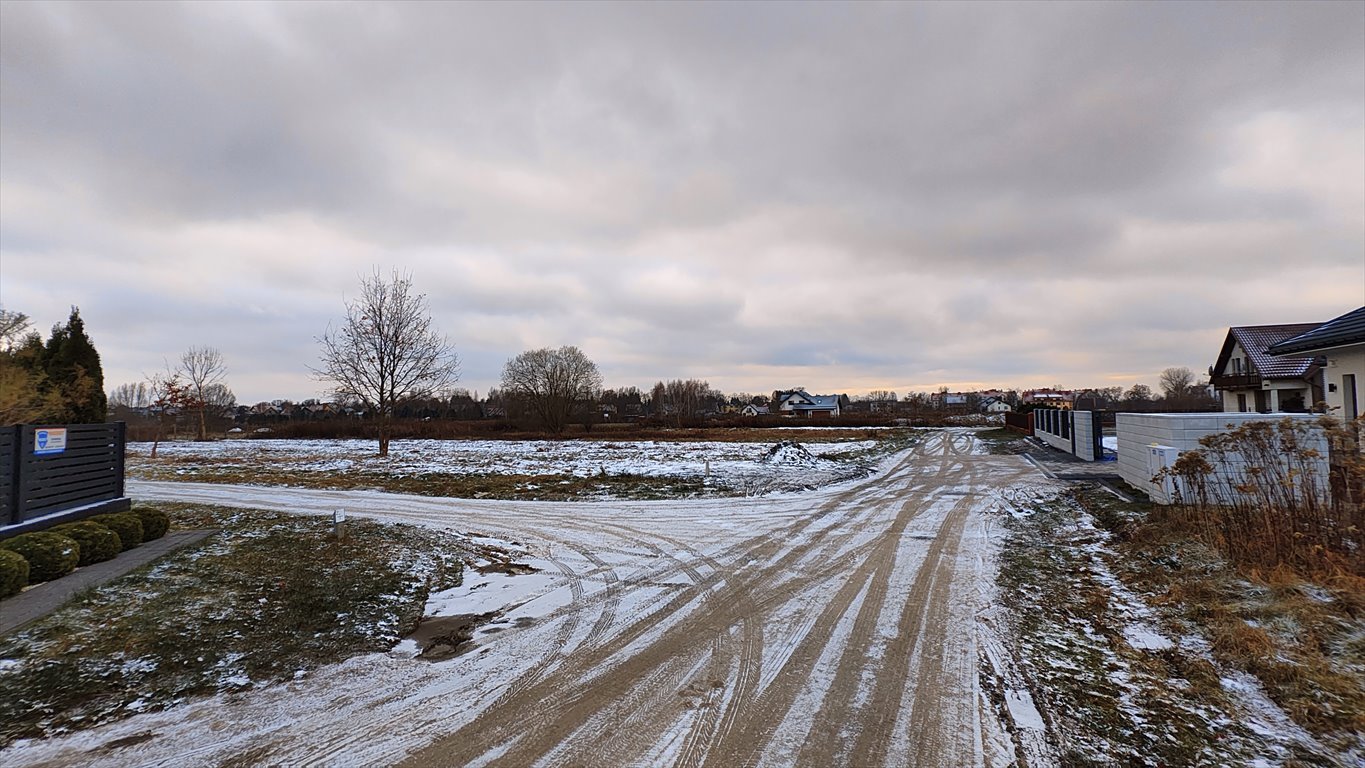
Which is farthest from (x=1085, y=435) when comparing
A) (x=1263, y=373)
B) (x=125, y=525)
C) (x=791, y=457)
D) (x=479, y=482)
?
(x=125, y=525)

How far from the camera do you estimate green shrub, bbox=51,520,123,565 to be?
7.80m

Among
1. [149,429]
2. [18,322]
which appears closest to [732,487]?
[18,322]

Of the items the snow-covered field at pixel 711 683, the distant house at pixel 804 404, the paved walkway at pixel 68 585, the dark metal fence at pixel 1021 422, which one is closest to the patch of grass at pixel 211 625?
the paved walkway at pixel 68 585

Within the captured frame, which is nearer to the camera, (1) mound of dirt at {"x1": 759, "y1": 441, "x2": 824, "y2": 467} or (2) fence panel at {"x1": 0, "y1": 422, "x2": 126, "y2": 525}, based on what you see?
(2) fence panel at {"x1": 0, "y1": 422, "x2": 126, "y2": 525}

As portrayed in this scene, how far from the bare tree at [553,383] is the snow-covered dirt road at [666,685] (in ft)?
156

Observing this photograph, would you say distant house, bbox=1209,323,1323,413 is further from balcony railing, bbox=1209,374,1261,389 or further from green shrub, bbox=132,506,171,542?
green shrub, bbox=132,506,171,542

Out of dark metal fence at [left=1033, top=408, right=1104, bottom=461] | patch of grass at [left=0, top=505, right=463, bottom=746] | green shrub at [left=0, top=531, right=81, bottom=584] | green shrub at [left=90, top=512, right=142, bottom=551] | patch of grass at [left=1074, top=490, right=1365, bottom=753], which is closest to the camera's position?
patch of grass at [left=1074, top=490, right=1365, bottom=753]

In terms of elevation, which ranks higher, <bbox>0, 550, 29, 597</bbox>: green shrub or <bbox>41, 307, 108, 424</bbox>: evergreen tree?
<bbox>41, 307, 108, 424</bbox>: evergreen tree

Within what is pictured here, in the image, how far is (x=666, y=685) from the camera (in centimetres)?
452

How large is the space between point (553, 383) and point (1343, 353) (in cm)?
5210

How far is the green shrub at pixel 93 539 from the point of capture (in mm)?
7797

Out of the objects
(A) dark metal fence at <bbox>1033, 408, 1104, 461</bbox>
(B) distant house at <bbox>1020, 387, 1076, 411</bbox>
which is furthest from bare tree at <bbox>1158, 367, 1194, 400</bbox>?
(A) dark metal fence at <bbox>1033, 408, 1104, 461</bbox>

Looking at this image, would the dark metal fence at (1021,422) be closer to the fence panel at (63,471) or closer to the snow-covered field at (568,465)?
the snow-covered field at (568,465)

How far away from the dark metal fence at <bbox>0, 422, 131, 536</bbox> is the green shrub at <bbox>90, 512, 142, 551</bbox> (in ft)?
1.88
